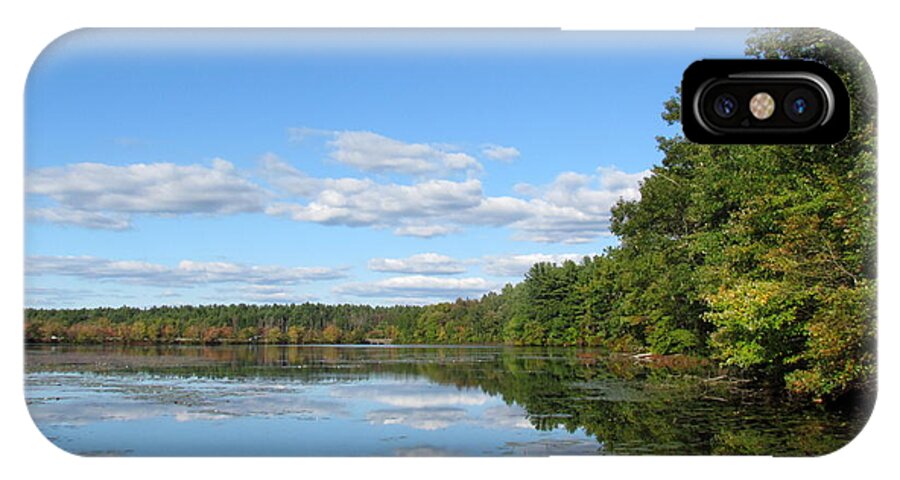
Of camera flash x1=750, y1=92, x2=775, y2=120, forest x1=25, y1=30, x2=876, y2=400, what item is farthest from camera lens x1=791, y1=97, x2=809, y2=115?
forest x1=25, y1=30, x2=876, y2=400

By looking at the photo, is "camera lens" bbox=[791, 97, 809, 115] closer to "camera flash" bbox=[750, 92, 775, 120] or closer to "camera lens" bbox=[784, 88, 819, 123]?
"camera lens" bbox=[784, 88, 819, 123]

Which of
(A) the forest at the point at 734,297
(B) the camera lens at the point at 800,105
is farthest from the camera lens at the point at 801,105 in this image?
(A) the forest at the point at 734,297

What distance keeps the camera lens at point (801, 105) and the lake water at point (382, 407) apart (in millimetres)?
1609

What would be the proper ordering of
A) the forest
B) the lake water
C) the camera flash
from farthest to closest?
the lake water < the forest < the camera flash

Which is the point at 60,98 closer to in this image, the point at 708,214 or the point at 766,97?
the point at 766,97

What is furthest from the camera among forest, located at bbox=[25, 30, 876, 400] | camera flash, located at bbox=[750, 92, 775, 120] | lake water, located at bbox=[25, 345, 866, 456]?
lake water, located at bbox=[25, 345, 866, 456]

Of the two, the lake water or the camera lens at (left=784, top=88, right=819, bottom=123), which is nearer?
the camera lens at (left=784, top=88, right=819, bottom=123)

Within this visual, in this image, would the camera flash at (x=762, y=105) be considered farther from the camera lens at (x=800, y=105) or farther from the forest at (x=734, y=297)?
the forest at (x=734, y=297)

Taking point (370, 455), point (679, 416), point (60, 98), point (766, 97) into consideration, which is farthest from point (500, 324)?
point (60, 98)

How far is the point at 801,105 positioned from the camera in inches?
183

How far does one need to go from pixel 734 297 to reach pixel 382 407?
382cm

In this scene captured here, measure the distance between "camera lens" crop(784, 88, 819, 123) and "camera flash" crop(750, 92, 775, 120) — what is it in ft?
0.24

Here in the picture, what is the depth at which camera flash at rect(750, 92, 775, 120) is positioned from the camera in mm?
4625

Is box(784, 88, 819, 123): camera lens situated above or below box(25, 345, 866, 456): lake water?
above
